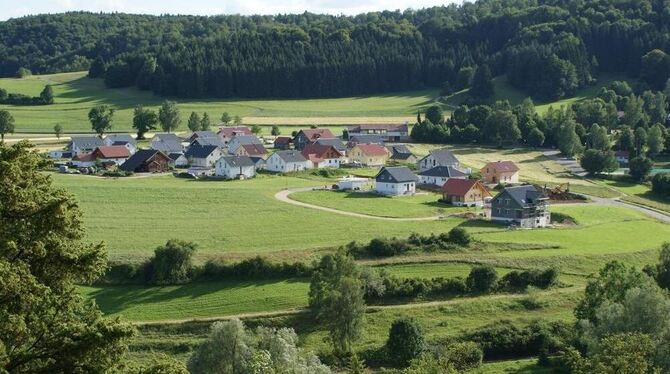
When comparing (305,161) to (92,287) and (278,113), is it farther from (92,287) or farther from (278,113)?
(278,113)

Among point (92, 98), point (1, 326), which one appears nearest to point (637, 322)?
point (1, 326)

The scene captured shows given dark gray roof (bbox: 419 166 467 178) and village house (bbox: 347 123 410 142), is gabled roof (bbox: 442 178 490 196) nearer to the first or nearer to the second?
dark gray roof (bbox: 419 166 467 178)

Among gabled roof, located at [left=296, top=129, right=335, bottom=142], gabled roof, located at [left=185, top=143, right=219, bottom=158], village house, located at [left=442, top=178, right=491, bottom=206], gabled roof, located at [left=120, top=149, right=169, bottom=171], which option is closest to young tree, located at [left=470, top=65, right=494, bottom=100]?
gabled roof, located at [left=296, top=129, right=335, bottom=142]

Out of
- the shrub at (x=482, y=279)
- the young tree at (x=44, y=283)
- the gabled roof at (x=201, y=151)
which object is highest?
the young tree at (x=44, y=283)

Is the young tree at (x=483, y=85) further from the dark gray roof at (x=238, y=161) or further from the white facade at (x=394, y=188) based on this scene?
the white facade at (x=394, y=188)

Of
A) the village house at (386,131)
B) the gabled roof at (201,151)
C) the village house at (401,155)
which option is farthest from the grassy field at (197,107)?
the gabled roof at (201,151)
